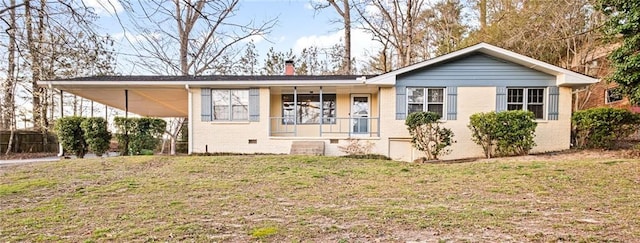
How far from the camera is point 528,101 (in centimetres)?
1132

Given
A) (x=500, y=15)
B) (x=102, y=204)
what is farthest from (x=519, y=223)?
(x=500, y=15)

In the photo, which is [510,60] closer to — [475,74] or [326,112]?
[475,74]

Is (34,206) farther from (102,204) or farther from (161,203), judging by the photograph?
(161,203)

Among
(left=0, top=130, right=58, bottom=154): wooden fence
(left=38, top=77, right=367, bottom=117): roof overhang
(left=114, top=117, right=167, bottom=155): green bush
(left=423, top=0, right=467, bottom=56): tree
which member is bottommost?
(left=0, top=130, right=58, bottom=154): wooden fence

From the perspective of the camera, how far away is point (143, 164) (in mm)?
8312

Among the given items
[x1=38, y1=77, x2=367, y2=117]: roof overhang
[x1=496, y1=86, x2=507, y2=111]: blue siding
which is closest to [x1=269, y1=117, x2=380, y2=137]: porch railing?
[x1=38, y1=77, x2=367, y2=117]: roof overhang

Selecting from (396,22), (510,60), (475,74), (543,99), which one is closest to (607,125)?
(543,99)

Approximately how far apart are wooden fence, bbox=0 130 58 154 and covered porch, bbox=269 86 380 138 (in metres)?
10.8

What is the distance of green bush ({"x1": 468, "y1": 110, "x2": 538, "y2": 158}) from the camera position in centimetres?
954

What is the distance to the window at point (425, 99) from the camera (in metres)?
11.6

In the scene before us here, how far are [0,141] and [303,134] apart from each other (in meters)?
13.0

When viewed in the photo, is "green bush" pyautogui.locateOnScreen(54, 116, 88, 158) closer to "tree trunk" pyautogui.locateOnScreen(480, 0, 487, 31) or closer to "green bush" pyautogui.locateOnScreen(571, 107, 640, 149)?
"green bush" pyautogui.locateOnScreen(571, 107, 640, 149)

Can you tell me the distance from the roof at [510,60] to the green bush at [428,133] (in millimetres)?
1729

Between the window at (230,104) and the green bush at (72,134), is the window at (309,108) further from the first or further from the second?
the green bush at (72,134)
